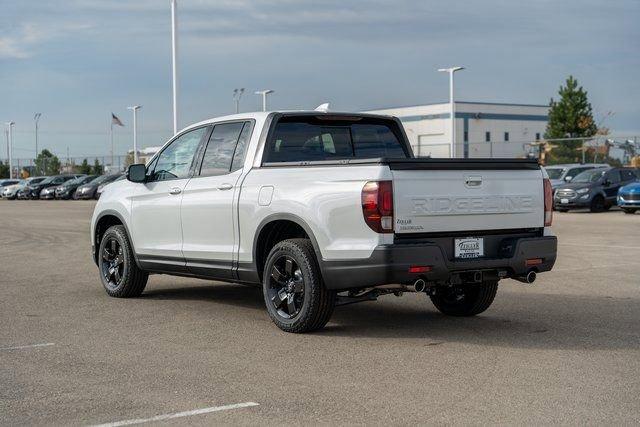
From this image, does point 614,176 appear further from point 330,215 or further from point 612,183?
point 330,215

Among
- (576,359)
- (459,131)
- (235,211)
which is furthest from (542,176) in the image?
(459,131)

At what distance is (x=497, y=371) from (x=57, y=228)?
65.3ft

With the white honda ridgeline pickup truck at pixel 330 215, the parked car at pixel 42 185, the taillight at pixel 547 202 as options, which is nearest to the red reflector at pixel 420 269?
the white honda ridgeline pickup truck at pixel 330 215

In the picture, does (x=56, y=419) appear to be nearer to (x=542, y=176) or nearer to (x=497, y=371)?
(x=497, y=371)

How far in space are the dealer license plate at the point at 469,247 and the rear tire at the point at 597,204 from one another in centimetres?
2485

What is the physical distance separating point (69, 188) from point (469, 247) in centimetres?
5258

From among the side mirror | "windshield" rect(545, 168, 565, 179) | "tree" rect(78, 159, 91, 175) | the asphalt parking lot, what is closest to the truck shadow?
the asphalt parking lot

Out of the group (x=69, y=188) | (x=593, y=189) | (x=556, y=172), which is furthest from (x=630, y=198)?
(x=69, y=188)

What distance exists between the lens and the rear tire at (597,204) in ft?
103

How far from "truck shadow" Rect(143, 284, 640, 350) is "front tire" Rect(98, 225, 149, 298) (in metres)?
0.28

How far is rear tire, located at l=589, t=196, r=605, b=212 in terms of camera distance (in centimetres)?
3153

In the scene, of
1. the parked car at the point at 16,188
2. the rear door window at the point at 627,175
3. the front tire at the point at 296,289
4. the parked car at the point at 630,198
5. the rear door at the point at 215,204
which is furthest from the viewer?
the parked car at the point at 16,188

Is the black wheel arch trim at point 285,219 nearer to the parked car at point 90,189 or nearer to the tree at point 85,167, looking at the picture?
the parked car at point 90,189

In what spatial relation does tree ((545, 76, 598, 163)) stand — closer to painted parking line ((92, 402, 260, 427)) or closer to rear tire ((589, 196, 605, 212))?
rear tire ((589, 196, 605, 212))
